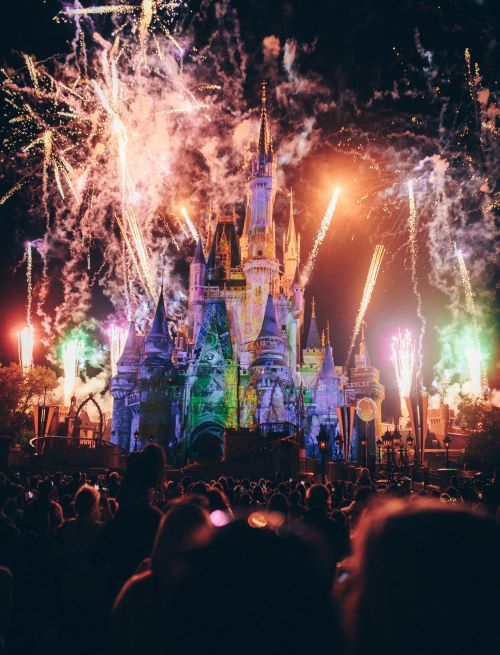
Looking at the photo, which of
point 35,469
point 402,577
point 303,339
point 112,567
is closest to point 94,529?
point 112,567

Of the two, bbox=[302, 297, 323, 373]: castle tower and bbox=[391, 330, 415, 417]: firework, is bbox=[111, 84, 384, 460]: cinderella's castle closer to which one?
bbox=[302, 297, 323, 373]: castle tower

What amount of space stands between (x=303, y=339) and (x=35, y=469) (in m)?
45.5

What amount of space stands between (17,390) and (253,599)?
5915cm

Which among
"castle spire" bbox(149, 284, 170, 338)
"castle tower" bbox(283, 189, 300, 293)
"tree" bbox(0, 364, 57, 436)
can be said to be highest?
"castle tower" bbox(283, 189, 300, 293)

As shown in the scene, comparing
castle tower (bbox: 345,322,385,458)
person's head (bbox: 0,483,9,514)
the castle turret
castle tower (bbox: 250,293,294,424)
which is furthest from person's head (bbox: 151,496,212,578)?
castle tower (bbox: 345,322,385,458)

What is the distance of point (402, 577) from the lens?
66.5 inches

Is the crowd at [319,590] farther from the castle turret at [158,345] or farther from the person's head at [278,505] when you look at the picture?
the castle turret at [158,345]

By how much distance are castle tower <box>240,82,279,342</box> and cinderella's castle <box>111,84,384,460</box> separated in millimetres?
118

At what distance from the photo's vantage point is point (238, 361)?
61.4m

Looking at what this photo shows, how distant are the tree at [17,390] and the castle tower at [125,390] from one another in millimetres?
6889

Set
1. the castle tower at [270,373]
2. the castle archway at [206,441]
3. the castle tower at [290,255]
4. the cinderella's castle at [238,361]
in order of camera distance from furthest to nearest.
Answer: the castle tower at [290,255] < the castle archway at [206,441] < the cinderella's castle at [238,361] < the castle tower at [270,373]

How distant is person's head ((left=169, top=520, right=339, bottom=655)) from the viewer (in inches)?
70.6

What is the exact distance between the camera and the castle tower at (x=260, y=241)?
64188mm

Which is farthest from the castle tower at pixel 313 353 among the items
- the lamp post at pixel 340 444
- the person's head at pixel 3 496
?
the person's head at pixel 3 496
